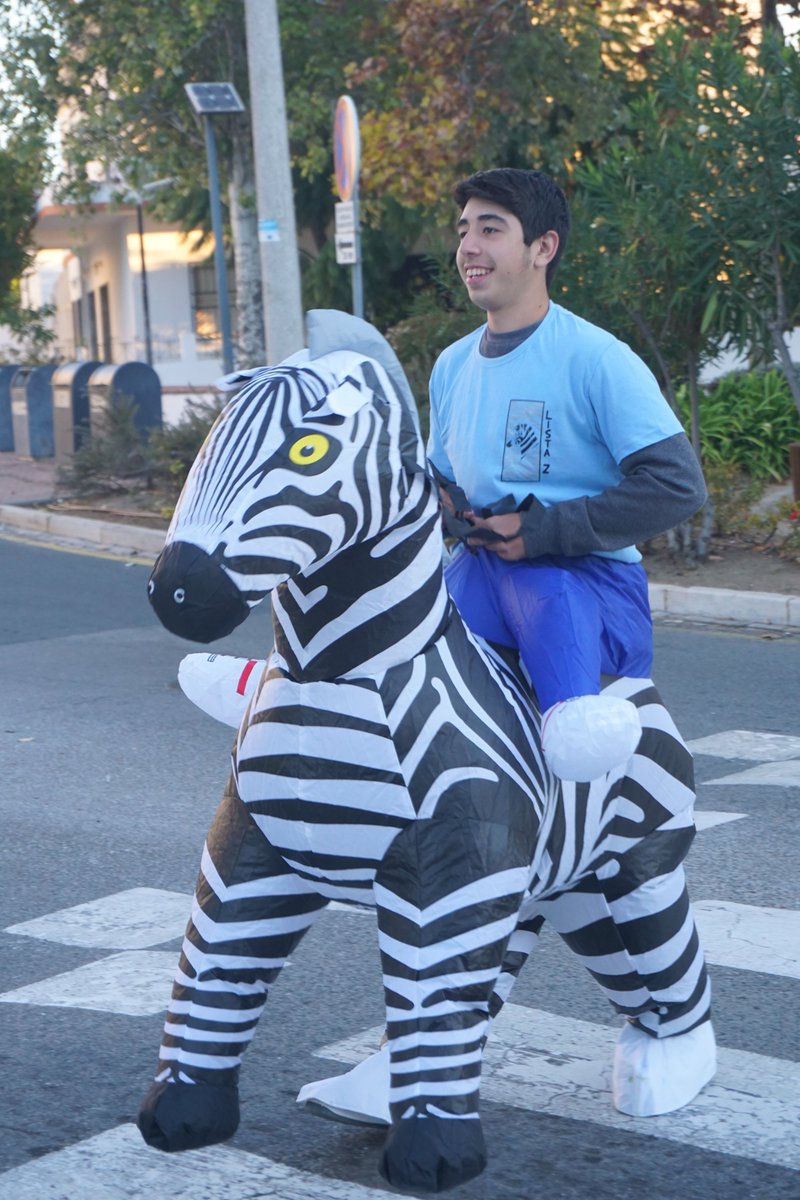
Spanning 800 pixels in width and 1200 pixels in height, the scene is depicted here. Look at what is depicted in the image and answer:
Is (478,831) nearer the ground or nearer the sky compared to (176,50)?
nearer the ground

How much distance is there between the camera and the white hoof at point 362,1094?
3.19 m

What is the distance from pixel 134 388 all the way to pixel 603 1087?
1624cm

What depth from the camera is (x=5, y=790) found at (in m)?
6.50

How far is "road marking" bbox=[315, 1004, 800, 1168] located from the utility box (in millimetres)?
15013

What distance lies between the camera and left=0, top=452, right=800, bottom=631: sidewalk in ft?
33.0

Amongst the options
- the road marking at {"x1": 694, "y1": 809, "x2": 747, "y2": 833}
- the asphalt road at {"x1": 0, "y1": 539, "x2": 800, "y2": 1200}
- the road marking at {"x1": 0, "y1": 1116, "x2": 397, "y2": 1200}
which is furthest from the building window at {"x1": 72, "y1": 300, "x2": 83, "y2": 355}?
the road marking at {"x1": 0, "y1": 1116, "x2": 397, "y2": 1200}

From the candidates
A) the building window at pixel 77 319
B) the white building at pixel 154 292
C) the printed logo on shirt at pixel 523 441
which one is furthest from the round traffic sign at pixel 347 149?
the building window at pixel 77 319

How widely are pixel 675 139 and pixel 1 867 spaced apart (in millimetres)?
8273

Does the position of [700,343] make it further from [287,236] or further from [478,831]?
[478,831]

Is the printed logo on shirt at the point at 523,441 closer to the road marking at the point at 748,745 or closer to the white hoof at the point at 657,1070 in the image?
Result: the white hoof at the point at 657,1070

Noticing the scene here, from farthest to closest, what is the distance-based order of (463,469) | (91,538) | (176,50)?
1. (176,50)
2. (91,538)
3. (463,469)

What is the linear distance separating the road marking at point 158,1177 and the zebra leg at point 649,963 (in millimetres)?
582

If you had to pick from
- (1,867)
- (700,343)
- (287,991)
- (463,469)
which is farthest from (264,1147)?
(700,343)

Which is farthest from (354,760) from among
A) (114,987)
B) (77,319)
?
(77,319)
